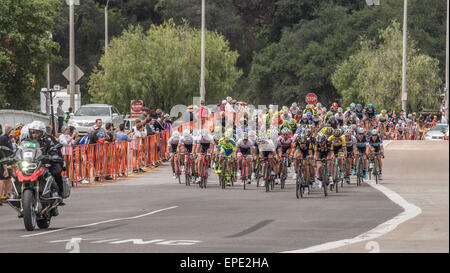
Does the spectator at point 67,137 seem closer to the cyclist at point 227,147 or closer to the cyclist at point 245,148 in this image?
the cyclist at point 227,147

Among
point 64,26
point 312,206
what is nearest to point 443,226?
point 312,206

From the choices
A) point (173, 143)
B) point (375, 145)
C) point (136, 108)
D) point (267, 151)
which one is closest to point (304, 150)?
point (267, 151)

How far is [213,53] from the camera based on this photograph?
211 ft

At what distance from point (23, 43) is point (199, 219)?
3456 centimetres

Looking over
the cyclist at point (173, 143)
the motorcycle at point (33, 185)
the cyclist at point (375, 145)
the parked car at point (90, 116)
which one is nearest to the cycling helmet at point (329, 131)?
the cyclist at point (375, 145)

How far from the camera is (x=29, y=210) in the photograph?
52.3 ft

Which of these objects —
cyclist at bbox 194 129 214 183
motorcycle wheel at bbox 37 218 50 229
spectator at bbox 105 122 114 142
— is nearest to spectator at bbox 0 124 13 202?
motorcycle wheel at bbox 37 218 50 229

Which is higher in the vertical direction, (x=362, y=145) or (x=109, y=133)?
(x=109, y=133)

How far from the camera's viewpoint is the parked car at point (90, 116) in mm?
47562

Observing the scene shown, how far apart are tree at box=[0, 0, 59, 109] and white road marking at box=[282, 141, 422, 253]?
24899mm

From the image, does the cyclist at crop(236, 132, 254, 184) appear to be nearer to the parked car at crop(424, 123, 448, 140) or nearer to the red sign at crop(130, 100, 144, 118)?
the parked car at crop(424, 123, 448, 140)

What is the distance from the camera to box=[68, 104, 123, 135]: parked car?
47.6m

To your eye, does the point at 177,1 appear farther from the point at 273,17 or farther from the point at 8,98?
the point at 8,98

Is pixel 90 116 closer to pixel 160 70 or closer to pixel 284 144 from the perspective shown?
pixel 160 70
